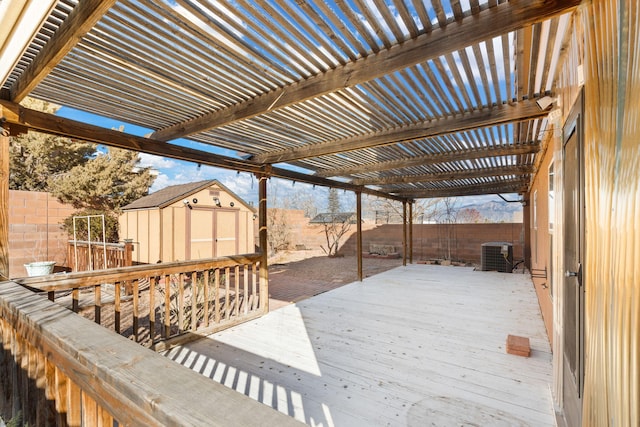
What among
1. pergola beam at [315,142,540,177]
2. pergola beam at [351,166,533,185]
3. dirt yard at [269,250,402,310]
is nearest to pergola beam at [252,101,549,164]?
pergola beam at [315,142,540,177]

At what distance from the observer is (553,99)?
238 cm

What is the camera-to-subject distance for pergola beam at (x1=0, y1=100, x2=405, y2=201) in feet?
7.39

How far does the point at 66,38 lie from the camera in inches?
58.6

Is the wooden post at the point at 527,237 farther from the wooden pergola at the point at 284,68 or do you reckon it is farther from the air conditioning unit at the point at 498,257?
the wooden pergola at the point at 284,68

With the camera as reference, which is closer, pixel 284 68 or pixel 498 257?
pixel 284 68

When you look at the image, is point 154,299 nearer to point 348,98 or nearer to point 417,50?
point 348,98

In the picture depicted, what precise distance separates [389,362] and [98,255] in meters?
7.78

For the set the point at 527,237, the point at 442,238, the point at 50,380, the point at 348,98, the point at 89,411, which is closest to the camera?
the point at 89,411

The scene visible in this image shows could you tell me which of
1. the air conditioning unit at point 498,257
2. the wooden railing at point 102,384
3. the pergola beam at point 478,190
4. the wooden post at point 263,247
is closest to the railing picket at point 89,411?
the wooden railing at point 102,384

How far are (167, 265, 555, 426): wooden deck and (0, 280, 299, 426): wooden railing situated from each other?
1.44m

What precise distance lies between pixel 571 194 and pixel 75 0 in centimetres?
285

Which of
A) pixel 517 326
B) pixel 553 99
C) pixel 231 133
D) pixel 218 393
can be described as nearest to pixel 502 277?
pixel 517 326

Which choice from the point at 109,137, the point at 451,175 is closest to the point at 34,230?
the point at 109,137

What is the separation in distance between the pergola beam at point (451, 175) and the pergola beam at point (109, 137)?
2.91 metres
